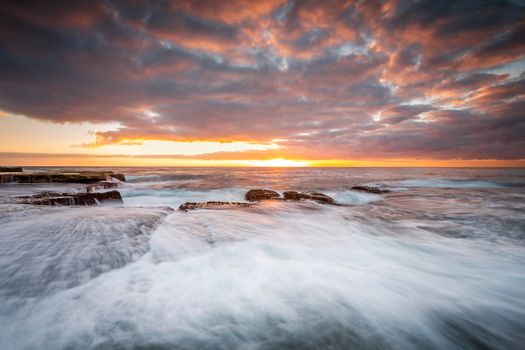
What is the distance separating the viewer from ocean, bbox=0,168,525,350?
9.37 ft

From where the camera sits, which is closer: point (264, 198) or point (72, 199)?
point (72, 199)

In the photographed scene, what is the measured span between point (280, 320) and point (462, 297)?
10.2ft

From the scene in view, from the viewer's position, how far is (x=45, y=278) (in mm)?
3566

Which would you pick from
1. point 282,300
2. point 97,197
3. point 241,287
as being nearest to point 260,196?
point 97,197

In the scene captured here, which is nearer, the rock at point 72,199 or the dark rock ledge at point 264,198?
the rock at point 72,199

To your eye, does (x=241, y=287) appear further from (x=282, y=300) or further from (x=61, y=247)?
(x=61, y=247)

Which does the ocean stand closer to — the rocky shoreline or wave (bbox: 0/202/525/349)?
wave (bbox: 0/202/525/349)

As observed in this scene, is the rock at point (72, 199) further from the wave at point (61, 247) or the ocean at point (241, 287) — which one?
the wave at point (61, 247)

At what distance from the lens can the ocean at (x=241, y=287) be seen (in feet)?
9.37

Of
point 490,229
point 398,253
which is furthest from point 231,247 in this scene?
point 490,229

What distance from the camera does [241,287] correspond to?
3.92 meters

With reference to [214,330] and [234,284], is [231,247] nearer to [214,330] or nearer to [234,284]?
[234,284]

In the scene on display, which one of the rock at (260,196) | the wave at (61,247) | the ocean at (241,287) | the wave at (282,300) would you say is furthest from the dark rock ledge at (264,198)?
the wave at (282,300)

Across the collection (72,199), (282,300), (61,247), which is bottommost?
(282,300)
